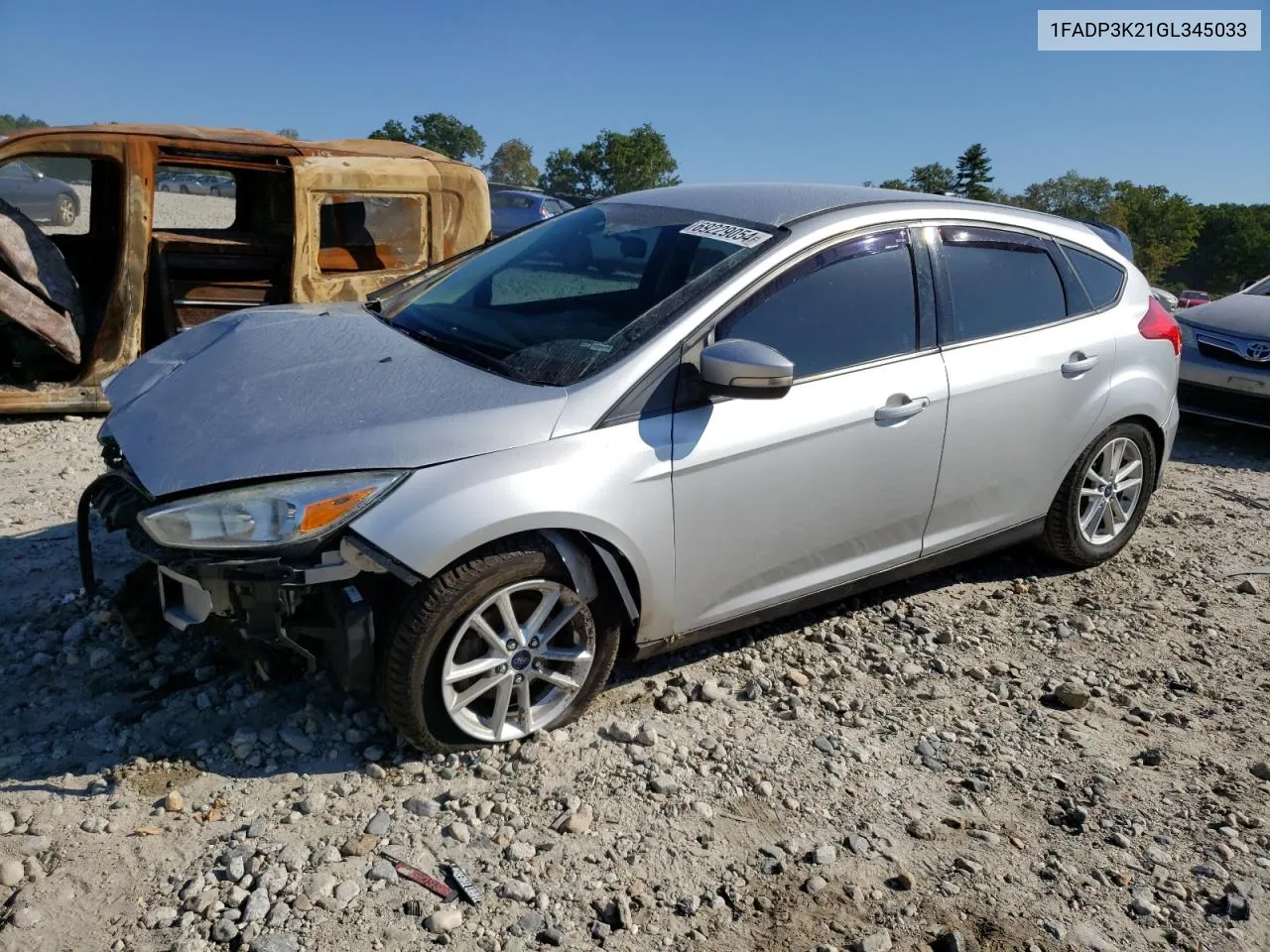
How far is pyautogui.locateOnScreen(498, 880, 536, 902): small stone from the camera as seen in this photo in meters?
2.61

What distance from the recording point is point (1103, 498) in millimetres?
4703

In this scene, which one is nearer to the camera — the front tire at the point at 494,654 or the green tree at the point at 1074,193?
the front tire at the point at 494,654

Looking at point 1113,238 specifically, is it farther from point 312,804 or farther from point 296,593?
point 312,804

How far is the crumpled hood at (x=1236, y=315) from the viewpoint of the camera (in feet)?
24.5

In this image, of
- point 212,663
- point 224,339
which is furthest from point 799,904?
point 224,339

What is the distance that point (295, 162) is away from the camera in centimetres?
680

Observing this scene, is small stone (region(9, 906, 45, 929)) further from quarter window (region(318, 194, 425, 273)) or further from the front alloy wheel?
quarter window (region(318, 194, 425, 273))

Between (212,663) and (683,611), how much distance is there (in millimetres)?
1637

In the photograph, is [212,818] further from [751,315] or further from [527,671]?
[751,315]

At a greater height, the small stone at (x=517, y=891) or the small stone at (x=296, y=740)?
the small stone at (x=296, y=740)

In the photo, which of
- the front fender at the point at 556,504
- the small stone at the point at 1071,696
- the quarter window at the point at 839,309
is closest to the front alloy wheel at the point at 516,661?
the front fender at the point at 556,504

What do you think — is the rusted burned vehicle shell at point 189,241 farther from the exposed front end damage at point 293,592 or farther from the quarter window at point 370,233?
the exposed front end damage at point 293,592

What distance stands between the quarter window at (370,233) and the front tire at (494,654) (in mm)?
4766

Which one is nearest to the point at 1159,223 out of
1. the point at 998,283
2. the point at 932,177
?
the point at 932,177
